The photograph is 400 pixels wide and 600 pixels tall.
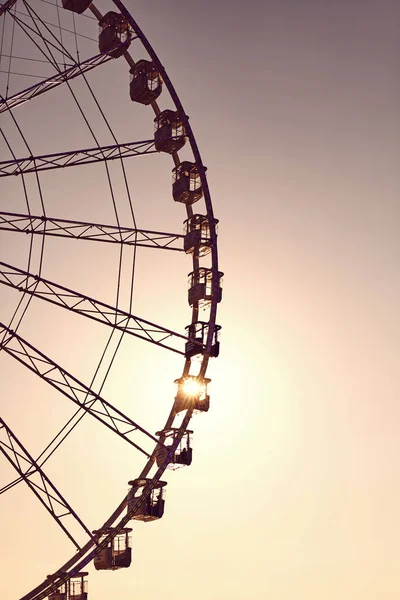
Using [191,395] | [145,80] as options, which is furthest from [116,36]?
[191,395]

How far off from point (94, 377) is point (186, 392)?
304cm

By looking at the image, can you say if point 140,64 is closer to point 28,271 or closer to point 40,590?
point 28,271

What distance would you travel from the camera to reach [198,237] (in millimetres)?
32406

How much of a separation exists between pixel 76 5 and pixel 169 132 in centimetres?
501

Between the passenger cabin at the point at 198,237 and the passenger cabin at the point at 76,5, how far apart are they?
24.7ft

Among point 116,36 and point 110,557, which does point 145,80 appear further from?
point 110,557

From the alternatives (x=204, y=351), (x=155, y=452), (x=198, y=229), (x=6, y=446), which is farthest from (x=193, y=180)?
(x=6, y=446)

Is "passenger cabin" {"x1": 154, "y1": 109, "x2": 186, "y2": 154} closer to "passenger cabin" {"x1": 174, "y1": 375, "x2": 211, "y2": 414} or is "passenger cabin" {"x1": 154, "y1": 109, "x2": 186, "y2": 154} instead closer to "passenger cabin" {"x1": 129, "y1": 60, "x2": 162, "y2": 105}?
"passenger cabin" {"x1": 129, "y1": 60, "x2": 162, "y2": 105}

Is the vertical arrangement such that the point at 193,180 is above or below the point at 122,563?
above

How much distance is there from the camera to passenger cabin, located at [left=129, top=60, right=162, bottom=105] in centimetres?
3319

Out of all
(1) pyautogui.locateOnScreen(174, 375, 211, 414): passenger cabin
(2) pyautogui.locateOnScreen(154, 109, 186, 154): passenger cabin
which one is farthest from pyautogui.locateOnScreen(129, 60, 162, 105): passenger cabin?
(1) pyautogui.locateOnScreen(174, 375, 211, 414): passenger cabin

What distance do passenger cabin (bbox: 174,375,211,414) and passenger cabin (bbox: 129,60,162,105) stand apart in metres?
9.26

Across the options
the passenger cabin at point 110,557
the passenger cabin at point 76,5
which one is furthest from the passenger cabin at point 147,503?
the passenger cabin at point 76,5

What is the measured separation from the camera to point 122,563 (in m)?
27.6
